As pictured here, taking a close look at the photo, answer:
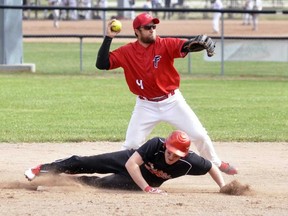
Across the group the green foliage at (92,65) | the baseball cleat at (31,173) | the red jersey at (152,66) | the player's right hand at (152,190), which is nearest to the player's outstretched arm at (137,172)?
the player's right hand at (152,190)

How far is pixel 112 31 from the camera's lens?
29.1ft

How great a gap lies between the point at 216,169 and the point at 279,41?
42.9 ft

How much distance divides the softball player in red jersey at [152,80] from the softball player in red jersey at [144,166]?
31 cm

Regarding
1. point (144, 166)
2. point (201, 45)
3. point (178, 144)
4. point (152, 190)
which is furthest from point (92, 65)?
point (178, 144)

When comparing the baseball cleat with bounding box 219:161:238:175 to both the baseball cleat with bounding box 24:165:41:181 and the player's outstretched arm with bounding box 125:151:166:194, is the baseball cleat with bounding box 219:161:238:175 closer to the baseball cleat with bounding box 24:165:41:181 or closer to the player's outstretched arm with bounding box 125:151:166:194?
the player's outstretched arm with bounding box 125:151:166:194

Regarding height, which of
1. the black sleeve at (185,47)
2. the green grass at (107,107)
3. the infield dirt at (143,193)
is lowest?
the green grass at (107,107)

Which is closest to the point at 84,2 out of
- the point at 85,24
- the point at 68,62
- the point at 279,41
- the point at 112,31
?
the point at 85,24

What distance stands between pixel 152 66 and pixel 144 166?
1017mm

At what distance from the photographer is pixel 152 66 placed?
28.9ft

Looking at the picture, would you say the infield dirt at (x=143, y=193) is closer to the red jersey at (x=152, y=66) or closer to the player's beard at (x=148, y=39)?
the red jersey at (x=152, y=66)

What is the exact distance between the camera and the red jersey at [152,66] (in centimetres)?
882

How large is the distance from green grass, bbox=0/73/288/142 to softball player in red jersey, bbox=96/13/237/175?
347 cm

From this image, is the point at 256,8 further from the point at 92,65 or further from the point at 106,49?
the point at 106,49

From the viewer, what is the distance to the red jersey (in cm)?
882
